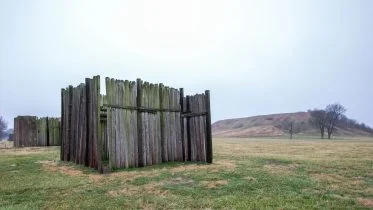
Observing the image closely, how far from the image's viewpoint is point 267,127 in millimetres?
111188

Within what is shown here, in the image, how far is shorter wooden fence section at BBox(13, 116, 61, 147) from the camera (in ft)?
80.9

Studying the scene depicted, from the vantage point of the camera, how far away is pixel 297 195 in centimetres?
746

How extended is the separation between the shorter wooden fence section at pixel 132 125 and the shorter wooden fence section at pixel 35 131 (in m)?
10.5

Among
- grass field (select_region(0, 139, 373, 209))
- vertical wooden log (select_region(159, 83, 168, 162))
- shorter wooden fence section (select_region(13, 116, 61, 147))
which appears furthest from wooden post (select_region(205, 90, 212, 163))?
shorter wooden fence section (select_region(13, 116, 61, 147))

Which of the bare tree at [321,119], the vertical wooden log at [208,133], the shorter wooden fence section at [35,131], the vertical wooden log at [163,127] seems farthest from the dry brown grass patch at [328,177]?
the bare tree at [321,119]

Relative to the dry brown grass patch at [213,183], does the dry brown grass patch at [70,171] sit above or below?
above

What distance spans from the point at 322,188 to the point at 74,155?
31.5ft

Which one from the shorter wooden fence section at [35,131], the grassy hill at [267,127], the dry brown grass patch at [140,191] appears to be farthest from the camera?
the grassy hill at [267,127]

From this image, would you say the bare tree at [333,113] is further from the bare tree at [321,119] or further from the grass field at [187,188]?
the grass field at [187,188]

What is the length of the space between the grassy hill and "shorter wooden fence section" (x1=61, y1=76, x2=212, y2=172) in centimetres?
8343

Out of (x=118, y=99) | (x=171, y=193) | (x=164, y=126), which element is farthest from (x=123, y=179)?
(x=164, y=126)

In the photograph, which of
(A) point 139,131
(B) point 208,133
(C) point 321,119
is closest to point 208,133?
(B) point 208,133

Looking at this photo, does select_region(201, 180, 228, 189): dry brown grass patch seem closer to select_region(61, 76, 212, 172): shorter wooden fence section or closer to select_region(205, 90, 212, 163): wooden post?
select_region(61, 76, 212, 172): shorter wooden fence section

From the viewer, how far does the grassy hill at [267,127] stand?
327 feet
